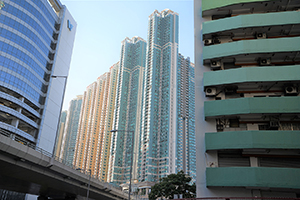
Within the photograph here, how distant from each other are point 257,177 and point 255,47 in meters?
11.4

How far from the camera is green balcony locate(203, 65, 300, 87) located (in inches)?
902

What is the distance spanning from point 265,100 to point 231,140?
444 centimetres

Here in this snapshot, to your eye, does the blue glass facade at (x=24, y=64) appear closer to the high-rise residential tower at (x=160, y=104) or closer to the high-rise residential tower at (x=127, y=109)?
the high-rise residential tower at (x=160, y=104)

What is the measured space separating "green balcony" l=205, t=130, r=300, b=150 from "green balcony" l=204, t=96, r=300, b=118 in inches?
67.5

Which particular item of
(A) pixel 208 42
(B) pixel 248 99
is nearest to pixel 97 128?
(A) pixel 208 42

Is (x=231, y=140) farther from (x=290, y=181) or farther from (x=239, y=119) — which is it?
(x=290, y=181)

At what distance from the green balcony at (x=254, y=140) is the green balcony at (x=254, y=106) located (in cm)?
171

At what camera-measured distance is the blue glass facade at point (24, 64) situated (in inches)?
2208

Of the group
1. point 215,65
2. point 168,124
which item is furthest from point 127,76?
point 215,65

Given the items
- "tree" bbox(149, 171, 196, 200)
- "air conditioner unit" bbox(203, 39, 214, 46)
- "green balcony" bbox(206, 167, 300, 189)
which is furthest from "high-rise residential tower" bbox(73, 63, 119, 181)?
"green balcony" bbox(206, 167, 300, 189)

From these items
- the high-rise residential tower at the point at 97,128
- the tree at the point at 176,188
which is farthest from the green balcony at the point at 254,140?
the high-rise residential tower at the point at 97,128

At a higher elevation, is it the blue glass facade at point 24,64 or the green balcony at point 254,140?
the blue glass facade at point 24,64

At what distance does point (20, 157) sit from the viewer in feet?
78.8

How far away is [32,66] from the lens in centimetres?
6238
